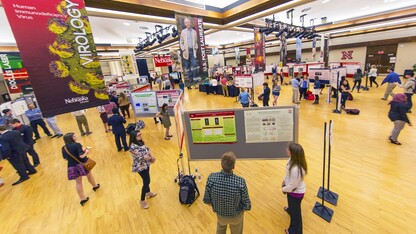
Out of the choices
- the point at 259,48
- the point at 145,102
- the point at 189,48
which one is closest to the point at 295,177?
the point at 189,48

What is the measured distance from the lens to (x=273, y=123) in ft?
9.18

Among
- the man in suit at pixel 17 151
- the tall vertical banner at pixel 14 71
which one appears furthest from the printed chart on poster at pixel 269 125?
the tall vertical banner at pixel 14 71

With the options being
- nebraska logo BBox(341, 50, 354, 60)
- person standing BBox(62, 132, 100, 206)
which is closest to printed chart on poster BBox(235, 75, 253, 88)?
person standing BBox(62, 132, 100, 206)

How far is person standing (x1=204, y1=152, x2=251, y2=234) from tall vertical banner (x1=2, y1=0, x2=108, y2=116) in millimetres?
1864

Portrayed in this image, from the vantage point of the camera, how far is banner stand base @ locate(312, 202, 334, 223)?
2.68 meters

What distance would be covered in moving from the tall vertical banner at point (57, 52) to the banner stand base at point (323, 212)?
3.63 meters

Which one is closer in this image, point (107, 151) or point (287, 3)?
point (287, 3)

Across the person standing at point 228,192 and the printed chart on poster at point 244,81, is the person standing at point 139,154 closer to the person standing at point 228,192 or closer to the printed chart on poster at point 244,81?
the person standing at point 228,192

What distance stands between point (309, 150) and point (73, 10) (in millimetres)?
5322

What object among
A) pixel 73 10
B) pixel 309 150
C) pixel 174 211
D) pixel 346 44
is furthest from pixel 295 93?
pixel 346 44

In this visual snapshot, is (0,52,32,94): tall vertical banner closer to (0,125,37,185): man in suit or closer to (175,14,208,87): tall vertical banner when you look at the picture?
(0,125,37,185): man in suit

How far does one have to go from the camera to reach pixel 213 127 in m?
2.99

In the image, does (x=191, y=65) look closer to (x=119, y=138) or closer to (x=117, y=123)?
(x=117, y=123)

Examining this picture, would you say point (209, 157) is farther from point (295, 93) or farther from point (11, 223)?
point (295, 93)
